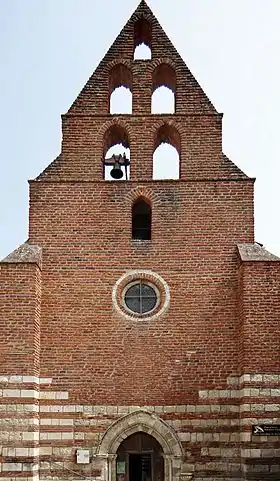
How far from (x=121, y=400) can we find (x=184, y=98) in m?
7.63

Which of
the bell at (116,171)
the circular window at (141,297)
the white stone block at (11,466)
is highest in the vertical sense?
the bell at (116,171)

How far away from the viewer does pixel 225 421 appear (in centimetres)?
1661

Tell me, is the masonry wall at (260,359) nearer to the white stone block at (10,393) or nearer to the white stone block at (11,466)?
the white stone block at (11,466)

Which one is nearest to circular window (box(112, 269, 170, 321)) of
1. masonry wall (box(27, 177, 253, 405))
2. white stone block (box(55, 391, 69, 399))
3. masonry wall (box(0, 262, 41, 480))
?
masonry wall (box(27, 177, 253, 405))

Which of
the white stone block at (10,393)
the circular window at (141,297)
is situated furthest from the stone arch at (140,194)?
the white stone block at (10,393)

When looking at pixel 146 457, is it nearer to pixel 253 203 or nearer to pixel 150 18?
pixel 253 203

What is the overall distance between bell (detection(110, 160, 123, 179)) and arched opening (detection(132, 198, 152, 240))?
90 centimetres

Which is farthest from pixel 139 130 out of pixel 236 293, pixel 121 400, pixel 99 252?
pixel 121 400

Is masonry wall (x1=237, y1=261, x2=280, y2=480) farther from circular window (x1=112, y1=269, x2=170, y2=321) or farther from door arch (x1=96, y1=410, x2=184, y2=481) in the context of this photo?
circular window (x1=112, y1=269, x2=170, y2=321)

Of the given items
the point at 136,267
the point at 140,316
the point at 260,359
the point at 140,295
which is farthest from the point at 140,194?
the point at 260,359

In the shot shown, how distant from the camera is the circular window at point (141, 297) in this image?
17484mm

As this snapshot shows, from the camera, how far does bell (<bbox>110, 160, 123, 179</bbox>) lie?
19078mm

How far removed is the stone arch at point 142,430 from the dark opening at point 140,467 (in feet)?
2.04

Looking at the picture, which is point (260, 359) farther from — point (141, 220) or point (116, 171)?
point (116, 171)
